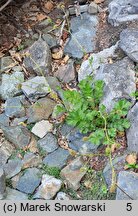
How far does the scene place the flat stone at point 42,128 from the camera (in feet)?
14.3

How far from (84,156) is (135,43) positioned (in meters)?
1.11

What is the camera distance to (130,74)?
14.2ft

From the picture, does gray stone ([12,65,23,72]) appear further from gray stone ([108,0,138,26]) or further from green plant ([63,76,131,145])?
gray stone ([108,0,138,26])

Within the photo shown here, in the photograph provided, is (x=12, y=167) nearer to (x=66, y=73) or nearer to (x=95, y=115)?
(x=95, y=115)

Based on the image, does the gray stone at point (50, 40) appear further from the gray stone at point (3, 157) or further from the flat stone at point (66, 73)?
the gray stone at point (3, 157)

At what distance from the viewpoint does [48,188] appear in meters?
3.91

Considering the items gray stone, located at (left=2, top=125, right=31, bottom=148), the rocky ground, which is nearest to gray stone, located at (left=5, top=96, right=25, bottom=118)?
the rocky ground

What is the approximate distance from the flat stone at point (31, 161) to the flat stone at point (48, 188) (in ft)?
0.92

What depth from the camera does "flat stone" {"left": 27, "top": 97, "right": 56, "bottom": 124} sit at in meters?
4.46

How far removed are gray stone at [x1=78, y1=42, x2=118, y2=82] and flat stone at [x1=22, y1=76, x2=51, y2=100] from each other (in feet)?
1.11

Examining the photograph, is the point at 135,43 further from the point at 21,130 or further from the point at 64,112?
the point at 21,130

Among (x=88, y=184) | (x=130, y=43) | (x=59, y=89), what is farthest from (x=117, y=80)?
(x=88, y=184)

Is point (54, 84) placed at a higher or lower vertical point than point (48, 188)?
higher

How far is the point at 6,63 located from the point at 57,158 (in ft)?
4.26
